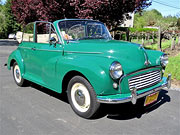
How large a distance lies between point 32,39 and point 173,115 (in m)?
3.60

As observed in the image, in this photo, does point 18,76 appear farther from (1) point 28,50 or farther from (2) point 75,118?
(2) point 75,118

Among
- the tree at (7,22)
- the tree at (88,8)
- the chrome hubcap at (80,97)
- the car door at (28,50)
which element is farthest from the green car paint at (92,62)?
the tree at (7,22)

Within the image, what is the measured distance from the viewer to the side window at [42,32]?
13.0ft

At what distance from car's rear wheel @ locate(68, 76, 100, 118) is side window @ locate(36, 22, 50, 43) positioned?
4.68ft

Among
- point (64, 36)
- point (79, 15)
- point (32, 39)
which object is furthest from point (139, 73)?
point (79, 15)

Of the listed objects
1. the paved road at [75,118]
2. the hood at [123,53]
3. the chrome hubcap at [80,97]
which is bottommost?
the paved road at [75,118]

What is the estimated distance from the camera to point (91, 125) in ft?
9.46

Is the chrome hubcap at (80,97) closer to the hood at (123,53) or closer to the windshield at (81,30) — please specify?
the hood at (123,53)

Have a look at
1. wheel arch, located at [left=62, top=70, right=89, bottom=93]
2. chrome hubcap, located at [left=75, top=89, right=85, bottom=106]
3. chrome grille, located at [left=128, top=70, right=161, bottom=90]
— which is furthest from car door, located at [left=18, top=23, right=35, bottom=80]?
chrome grille, located at [left=128, top=70, right=161, bottom=90]

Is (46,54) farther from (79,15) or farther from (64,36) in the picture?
(79,15)

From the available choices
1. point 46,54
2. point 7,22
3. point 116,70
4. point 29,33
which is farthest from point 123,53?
point 7,22

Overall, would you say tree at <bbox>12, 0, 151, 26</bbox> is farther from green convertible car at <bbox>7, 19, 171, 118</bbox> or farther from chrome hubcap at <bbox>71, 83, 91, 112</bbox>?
Answer: chrome hubcap at <bbox>71, 83, 91, 112</bbox>

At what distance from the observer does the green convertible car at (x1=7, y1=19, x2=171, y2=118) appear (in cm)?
269

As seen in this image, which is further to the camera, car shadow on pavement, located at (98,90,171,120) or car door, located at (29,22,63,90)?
car door, located at (29,22,63,90)
